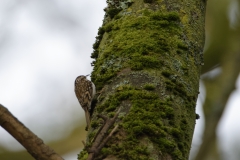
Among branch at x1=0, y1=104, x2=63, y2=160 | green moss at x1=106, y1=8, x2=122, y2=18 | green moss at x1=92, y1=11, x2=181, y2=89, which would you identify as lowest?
branch at x1=0, y1=104, x2=63, y2=160

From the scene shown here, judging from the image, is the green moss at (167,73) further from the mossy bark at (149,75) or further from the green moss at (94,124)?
the green moss at (94,124)

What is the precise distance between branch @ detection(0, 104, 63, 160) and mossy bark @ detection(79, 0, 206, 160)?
27cm

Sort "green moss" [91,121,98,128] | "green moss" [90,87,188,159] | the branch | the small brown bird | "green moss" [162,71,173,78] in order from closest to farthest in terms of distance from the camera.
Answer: the branch → "green moss" [90,87,188,159] → "green moss" [91,121,98,128] → "green moss" [162,71,173,78] → the small brown bird

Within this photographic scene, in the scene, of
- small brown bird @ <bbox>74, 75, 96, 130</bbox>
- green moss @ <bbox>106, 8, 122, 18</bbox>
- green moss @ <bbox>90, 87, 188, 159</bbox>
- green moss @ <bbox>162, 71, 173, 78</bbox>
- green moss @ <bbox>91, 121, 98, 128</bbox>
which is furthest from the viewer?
small brown bird @ <bbox>74, 75, 96, 130</bbox>

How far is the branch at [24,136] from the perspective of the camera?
5.16ft

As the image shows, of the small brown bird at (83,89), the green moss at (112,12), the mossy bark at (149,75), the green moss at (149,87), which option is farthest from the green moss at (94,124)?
the small brown bird at (83,89)

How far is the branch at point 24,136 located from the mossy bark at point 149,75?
273mm

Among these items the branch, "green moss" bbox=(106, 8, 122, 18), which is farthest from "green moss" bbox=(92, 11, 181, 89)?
the branch

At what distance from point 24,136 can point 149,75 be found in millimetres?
764

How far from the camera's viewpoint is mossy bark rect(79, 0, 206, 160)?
1.94 metres

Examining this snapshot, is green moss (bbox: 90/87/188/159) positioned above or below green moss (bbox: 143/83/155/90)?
below

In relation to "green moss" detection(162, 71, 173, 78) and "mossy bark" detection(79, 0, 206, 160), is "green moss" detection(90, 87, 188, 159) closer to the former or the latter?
"mossy bark" detection(79, 0, 206, 160)

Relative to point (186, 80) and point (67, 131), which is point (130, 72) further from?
point (67, 131)

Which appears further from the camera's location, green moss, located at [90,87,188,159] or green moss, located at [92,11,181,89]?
green moss, located at [92,11,181,89]
